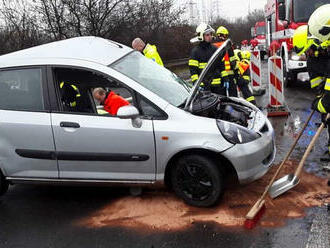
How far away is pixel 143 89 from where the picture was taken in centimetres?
414

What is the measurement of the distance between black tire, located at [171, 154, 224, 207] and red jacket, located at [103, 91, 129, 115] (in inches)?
38.5

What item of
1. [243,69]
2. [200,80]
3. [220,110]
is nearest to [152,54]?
[243,69]

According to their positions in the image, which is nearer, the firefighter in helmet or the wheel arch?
the wheel arch

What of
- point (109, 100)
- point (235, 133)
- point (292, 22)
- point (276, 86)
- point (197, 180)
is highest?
point (292, 22)

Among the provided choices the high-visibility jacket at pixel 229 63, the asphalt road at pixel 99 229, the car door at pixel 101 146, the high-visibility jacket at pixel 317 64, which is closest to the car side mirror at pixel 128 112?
the car door at pixel 101 146

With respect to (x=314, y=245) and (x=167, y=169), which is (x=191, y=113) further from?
(x=314, y=245)

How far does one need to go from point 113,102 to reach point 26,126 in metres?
1.00

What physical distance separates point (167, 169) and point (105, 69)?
127 cm

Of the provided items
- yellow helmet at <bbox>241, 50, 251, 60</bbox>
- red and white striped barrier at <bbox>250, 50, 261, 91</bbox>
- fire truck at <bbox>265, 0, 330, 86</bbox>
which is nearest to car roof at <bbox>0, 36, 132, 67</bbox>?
yellow helmet at <bbox>241, 50, 251, 60</bbox>

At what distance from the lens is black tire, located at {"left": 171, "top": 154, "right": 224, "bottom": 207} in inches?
155

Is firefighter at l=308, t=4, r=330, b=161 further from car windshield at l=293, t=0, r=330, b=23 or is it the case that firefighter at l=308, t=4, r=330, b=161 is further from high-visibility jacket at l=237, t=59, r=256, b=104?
car windshield at l=293, t=0, r=330, b=23

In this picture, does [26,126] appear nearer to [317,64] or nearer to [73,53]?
[73,53]

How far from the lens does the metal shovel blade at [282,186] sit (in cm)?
407

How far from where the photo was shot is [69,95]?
459 centimetres
